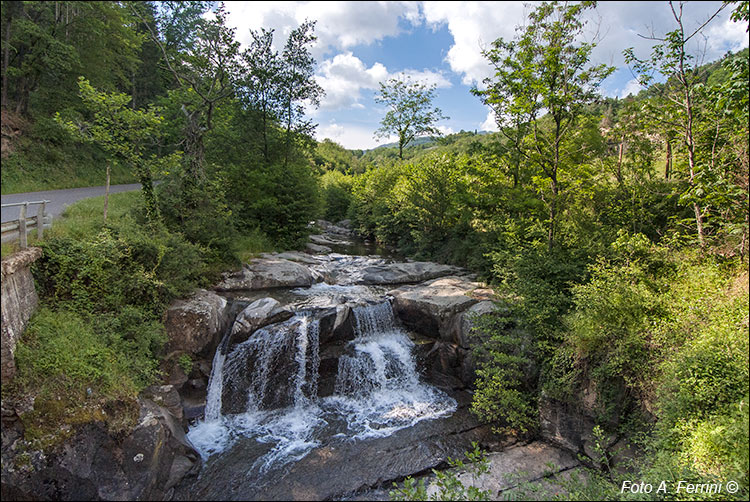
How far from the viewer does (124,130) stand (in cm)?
1111

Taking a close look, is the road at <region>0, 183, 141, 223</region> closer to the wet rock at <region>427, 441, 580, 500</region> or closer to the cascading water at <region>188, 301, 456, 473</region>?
the cascading water at <region>188, 301, 456, 473</region>

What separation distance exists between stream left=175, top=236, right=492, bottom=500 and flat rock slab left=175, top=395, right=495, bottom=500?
2cm

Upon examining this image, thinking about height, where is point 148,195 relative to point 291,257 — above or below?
above

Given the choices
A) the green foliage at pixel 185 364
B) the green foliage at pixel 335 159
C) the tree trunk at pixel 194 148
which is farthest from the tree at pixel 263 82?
the green foliage at pixel 335 159

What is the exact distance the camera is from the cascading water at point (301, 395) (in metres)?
7.84

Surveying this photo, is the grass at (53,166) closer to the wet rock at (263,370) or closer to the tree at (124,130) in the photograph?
the tree at (124,130)

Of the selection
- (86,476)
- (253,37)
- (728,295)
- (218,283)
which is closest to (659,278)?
(728,295)

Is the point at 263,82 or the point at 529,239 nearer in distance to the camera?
the point at 529,239

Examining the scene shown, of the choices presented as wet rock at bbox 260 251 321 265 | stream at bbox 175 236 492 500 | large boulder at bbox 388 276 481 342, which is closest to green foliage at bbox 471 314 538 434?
stream at bbox 175 236 492 500

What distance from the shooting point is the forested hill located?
5.79 metres

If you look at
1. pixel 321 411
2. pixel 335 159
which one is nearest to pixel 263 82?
pixel 321 411

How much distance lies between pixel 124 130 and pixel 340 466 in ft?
37.1

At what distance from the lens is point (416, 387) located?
989cm

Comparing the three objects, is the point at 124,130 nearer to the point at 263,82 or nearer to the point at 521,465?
the point at 263,82
